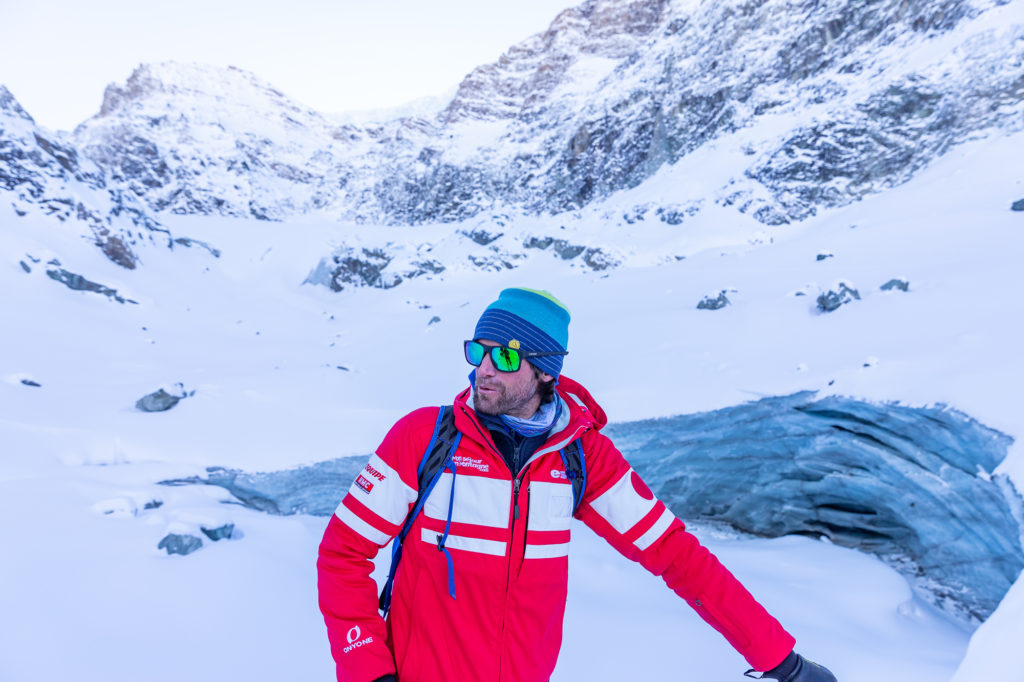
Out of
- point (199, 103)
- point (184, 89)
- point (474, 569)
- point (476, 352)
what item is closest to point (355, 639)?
point (474, 569)

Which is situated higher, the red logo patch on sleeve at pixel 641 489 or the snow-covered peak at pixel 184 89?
the snow-covered peak at pixel 184 89

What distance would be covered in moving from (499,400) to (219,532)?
3.80 metres

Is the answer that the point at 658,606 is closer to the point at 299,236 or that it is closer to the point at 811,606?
the point at 811,606

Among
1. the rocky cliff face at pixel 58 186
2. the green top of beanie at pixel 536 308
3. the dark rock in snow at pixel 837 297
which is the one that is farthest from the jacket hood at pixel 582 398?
the rocky cliff face at pixel 58 186

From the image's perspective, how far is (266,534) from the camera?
462cm

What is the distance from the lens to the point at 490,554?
71.2 inches

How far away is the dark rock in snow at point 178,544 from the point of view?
3.92 meters

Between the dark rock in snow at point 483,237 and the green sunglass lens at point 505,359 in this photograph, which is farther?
the dark rock in snow at point 483,237

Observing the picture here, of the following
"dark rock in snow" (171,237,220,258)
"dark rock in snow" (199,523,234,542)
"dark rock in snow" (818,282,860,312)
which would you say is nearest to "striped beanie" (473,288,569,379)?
"dark rock in snow" (199,523,234,542)

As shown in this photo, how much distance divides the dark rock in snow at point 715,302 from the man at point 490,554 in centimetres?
697

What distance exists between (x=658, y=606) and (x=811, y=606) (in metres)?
1.18

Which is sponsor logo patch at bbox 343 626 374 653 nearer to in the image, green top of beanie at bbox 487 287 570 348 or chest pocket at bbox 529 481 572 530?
chest pocket at bbox 529 481 572 530

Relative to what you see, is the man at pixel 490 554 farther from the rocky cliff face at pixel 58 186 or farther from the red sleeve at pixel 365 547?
the rocky cliff face at pixel 58 186

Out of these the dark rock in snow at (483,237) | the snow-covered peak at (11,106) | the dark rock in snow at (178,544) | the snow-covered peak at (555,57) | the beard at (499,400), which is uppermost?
the snow-covered peak at (555,57)
